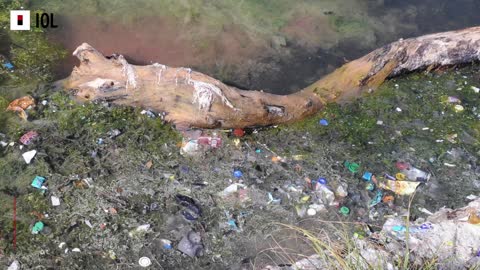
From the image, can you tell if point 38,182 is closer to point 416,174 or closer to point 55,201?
point 55,201

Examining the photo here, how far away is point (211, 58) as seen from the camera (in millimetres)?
4105

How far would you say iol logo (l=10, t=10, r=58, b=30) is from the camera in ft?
13.2

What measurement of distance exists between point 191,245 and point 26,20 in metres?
2.65

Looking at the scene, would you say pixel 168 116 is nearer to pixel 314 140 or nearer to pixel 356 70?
pixel 314 140

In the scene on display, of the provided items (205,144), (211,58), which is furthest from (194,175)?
(211,58)

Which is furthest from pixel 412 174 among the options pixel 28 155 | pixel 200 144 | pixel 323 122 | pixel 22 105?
pixel 22 105

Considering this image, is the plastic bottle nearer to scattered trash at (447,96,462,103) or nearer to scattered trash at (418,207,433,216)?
scattered trash at (418,207,433,216)

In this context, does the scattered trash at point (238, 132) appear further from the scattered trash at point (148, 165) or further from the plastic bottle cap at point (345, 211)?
the plastic bottle cap at point (345, 211)

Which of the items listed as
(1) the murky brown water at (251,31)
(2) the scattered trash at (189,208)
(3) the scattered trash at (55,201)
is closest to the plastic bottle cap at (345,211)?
(2) the scattered trash at (189,208)

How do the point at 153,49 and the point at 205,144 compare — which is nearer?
the point at 205,144

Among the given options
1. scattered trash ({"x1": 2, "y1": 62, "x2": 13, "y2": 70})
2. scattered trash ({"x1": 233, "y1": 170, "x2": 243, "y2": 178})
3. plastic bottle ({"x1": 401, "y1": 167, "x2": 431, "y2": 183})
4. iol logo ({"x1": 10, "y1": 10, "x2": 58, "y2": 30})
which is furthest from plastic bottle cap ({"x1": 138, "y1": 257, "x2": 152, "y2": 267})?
iol logo ({"x1": 10, "y1": 10, "x2": 58, "y2": 30})

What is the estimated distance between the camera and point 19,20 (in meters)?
4.05

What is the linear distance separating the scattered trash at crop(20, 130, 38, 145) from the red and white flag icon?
1.37 m

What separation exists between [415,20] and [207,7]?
6.86 feet
